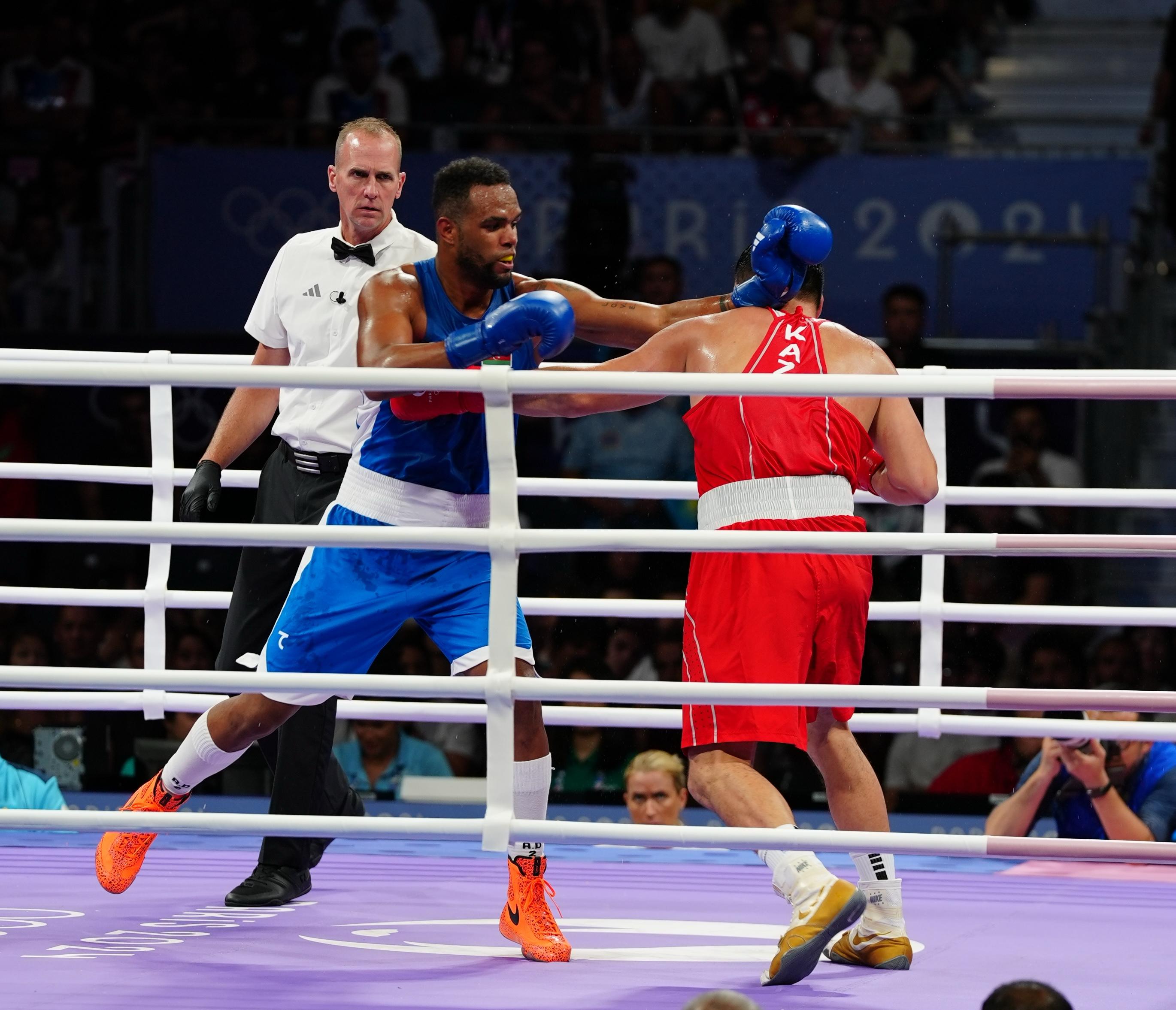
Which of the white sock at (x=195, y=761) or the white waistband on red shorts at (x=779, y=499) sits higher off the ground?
the white waistband on red shorts at (x=779, y=499)

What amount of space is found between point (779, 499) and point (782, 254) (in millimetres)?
430

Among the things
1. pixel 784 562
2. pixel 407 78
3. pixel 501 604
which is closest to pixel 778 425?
pixel 784 562

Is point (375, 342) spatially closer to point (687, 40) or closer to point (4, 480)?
point (4, 480)

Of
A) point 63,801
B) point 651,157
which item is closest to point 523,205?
point 651,157

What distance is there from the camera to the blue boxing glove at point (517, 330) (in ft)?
8.56

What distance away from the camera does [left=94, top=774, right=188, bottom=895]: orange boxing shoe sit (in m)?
3.34

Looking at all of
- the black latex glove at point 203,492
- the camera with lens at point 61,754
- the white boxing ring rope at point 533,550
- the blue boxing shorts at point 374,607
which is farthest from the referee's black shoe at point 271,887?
the camera with lens at point 61,754

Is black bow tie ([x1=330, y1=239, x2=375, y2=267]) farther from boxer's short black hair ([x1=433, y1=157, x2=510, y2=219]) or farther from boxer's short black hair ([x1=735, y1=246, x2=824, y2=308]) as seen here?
boxer's short black hair ([x1=735, y1=246, x2=824, y2=308])

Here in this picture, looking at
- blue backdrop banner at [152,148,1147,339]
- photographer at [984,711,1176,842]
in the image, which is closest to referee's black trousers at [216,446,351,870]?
photographer at [984,711,1176,842]

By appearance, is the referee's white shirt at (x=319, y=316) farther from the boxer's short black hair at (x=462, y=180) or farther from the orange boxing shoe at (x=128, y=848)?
the orange boxing shoe at (x=128, y=848)

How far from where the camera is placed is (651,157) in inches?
284

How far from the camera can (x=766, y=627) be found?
9.07 feet

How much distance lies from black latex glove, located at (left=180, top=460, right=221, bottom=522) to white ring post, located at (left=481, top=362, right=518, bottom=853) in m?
1.16

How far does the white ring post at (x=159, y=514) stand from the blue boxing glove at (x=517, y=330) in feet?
3.92
